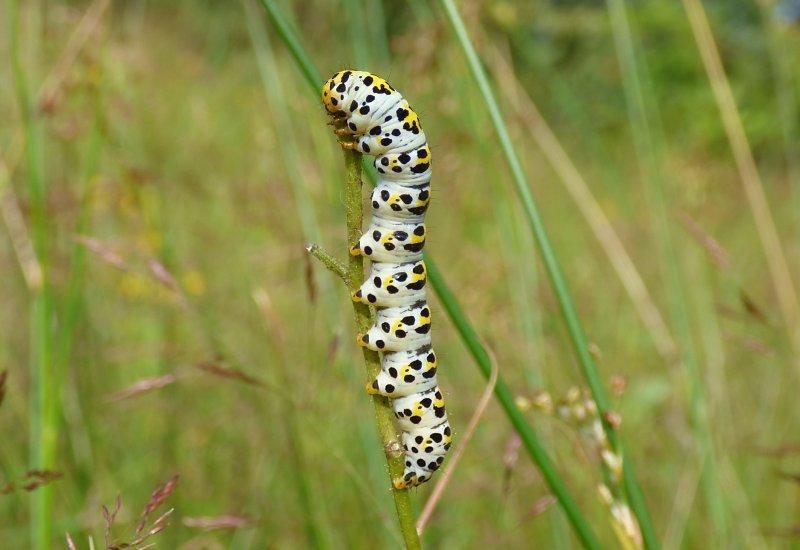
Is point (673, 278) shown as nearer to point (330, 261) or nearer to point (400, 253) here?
point (400, 253)

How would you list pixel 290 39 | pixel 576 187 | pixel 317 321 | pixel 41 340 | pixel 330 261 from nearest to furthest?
pixel 330 261 → pixel 290 39 → pixel 41 340 → pixel 576 187 → pixel 317 321

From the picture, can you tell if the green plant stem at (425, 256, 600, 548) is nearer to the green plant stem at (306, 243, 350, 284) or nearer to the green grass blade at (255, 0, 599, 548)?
the green grass blade at (255, 0, 599, 548)

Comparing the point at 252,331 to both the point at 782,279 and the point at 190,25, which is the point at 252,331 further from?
the point at 190,25

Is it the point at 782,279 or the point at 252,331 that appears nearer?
the point at 782,279

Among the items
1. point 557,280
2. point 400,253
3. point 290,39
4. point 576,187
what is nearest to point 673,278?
point 576,187

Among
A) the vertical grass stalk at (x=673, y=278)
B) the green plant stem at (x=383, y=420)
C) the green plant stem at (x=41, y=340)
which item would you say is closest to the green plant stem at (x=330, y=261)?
the green plant stem at (x=383, y=420)

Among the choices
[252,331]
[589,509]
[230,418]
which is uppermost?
[252,331]

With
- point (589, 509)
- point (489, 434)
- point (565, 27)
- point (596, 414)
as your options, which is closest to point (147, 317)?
point (489, 434)
